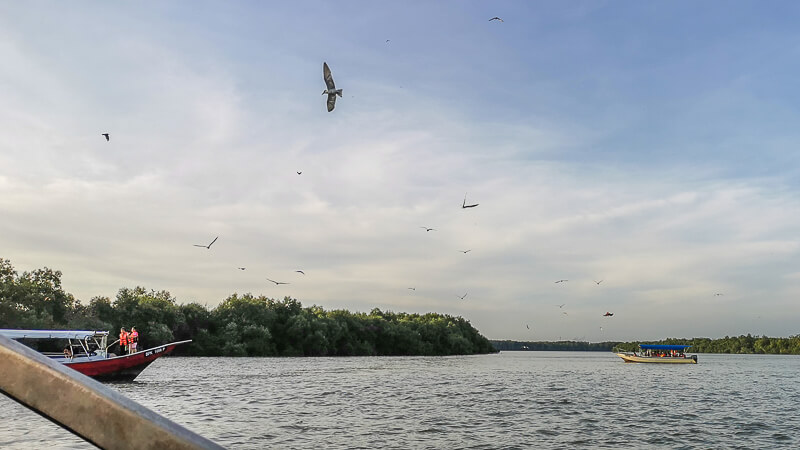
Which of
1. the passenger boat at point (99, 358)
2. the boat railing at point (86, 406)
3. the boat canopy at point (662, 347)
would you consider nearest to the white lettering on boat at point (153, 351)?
the passenger boat at point (99, 358)

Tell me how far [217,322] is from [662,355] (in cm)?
7667

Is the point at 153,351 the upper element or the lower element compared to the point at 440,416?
upper

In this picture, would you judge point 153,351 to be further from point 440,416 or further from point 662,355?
point 662,355

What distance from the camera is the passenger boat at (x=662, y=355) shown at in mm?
103375

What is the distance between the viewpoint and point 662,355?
107312mm

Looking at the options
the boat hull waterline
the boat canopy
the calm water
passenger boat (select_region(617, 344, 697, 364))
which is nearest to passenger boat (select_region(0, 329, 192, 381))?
the calm water

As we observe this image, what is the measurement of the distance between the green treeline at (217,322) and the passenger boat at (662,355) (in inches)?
1935

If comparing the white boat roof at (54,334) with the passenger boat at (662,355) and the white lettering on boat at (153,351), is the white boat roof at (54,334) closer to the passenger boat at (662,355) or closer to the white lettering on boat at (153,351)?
the white lettering on boat at (153,351)

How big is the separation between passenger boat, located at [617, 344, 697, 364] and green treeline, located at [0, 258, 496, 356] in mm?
49153

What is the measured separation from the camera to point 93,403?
133 centimetres

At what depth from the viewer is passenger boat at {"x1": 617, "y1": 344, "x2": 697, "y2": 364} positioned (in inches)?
4070

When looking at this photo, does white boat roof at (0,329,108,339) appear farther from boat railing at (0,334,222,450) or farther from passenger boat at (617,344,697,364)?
passenger boat at (617,344,697,364)

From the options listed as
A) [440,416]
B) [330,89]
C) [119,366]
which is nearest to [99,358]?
[119,366]

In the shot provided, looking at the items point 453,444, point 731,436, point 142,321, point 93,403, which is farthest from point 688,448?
point 142,321
